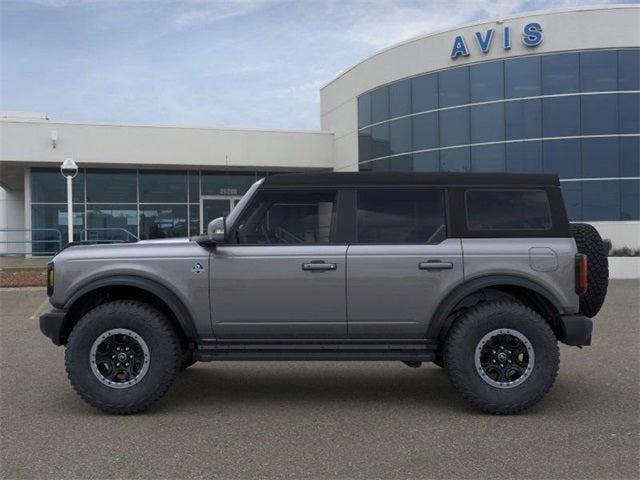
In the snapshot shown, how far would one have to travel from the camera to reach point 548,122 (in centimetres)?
2098

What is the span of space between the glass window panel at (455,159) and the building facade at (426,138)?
0.06 m

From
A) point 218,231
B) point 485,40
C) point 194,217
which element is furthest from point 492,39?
point 218,231

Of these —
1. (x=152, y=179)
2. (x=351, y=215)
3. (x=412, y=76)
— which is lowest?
(x=351, y=215)

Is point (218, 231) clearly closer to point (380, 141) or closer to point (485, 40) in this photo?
point (485, 40)

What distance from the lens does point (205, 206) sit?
1022 inches

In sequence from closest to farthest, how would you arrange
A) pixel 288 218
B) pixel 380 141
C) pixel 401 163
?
pixel 288 218 → pixel 401 163 → pixel 380 141

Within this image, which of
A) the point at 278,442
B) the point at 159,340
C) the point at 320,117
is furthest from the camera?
the point at 320,117

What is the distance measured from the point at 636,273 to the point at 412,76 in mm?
10520

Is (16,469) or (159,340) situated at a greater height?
(159,340)

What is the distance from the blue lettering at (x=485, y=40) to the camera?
842 inches

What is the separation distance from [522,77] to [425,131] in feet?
12.3

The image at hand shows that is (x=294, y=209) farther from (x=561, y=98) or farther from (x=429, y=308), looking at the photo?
(x=561, y=98)

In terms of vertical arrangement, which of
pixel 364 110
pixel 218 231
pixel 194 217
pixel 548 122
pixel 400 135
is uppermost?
pixel 364 110

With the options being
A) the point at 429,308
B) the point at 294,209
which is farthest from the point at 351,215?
the point at 429,308
